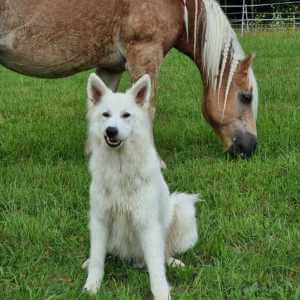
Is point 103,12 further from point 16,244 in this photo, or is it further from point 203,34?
point 16,244

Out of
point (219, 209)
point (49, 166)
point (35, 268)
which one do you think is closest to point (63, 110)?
point (49, 166)

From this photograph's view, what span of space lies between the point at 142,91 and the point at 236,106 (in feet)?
8.98

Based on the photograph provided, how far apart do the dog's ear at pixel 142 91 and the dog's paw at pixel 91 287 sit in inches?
42.1

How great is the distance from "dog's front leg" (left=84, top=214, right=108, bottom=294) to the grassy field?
0.09 meters

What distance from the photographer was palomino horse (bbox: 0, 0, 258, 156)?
16.8 ft

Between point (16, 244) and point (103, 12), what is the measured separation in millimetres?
2682

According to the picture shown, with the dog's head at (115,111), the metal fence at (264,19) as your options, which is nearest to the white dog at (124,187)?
the dog's head at (115,111)

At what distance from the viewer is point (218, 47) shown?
5.66 metres

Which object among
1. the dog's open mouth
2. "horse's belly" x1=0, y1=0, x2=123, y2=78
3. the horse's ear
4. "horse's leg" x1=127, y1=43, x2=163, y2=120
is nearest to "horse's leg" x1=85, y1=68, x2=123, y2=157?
"horse's belly" x1=0, y1=0, x2=123, y2=78

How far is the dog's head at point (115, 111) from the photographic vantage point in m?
2.91

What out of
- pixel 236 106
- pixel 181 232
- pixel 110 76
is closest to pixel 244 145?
pixel 236 106

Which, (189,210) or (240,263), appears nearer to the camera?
(240,263)

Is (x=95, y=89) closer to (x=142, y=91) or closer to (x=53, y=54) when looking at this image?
(x=142, y=91)

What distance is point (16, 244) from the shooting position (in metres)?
3.50
